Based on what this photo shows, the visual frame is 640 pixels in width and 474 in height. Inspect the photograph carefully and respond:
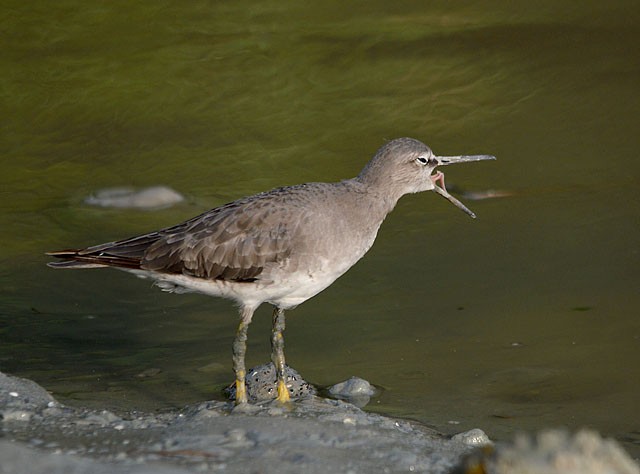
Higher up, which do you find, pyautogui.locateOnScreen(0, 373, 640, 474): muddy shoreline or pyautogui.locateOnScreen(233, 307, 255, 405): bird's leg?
pyautogui.locateOnScreen(233, 307, 255, 405): bird's leg

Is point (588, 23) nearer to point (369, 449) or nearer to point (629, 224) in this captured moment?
point (629, 224)

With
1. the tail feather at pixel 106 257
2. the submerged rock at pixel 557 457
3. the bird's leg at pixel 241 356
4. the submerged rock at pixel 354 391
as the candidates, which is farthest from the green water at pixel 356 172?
the submerged rock at pixel 557 457

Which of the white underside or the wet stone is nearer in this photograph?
the white underside

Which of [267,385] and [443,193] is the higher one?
[443,193]

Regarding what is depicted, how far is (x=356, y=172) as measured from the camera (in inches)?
368

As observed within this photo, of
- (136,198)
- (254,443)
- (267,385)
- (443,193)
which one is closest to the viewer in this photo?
(254,443)

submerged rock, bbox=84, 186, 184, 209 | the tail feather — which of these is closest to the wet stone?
the tail feather

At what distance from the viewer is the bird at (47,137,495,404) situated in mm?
5848

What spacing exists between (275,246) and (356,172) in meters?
3.58

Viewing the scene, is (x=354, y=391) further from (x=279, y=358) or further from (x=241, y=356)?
(x=241, y=356)

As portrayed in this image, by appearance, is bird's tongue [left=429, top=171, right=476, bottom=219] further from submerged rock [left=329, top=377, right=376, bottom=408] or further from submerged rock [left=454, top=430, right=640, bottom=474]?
submerged rock [left=454, top=430, right=640, bottom=474]

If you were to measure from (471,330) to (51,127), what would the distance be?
17.5 ft

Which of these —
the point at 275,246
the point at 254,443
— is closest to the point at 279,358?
the point at 275,246

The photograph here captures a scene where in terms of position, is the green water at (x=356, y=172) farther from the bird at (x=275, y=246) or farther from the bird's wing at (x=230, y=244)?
the bird's wing at (x=230, y=244)
